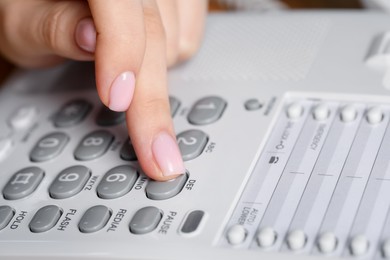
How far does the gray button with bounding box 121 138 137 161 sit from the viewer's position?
490 millimetres

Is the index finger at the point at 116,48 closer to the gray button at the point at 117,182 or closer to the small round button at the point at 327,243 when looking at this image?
the gray button at the point at 117,182

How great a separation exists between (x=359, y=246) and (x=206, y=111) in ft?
0.56

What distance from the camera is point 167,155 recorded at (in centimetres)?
46

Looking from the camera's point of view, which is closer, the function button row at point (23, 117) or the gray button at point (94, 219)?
the gray button at point (94, 219)

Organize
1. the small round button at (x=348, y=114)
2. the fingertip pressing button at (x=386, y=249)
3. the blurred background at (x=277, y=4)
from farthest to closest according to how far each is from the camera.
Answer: the blurred background at (x=277, y=4), the small round button at (x=348, y=114), the fingertip pressing button at (x=386, y=249)

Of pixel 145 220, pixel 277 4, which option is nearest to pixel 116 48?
pixel 145 220

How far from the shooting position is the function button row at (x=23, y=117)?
1.84 ft

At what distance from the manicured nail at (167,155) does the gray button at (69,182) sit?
5 cm

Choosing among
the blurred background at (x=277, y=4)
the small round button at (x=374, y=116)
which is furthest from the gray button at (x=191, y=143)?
the blurred background at (x=277, y=4)

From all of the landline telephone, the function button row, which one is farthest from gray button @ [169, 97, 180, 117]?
the function button row

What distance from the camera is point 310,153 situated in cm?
46

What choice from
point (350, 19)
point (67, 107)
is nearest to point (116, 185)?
point (67, 107)

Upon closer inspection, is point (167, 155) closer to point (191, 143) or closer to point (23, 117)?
point (191, 143)

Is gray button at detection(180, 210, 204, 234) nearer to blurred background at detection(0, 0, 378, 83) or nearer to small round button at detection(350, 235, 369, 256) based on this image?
small round button at detection(350, 235, 369, 256)
